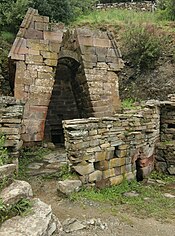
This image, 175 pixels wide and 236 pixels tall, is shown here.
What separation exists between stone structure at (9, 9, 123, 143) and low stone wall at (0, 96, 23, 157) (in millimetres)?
2168

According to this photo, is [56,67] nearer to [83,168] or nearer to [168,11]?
[83,168]

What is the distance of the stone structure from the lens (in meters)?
7.81

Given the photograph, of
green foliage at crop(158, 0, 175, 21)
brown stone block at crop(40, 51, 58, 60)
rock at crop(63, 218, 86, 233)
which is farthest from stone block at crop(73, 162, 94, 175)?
green foliage at crop(158, 0, 175, 21)

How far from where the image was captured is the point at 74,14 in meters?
16.0

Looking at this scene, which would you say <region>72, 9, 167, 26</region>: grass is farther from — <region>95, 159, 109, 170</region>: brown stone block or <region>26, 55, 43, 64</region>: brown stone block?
<region>95, 159, 109, 170</region>: brown stone block

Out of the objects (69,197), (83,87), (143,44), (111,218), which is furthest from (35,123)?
(143,44)

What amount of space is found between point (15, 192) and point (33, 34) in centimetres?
585

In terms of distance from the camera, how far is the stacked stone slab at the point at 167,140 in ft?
25.8

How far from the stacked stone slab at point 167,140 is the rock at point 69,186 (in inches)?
139

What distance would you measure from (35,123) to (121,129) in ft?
8.53

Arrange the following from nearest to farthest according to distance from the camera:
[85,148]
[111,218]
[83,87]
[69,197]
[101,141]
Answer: [111,218] < [69,197] < [85,148] < [101,141] < [83,87]

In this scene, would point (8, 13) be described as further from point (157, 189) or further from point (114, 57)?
point (157, 189)

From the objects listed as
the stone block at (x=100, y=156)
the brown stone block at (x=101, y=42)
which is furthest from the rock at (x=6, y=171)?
the brown stone block at (x=101, y=42)

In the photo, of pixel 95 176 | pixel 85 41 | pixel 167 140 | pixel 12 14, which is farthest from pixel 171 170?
pixel 12 14
